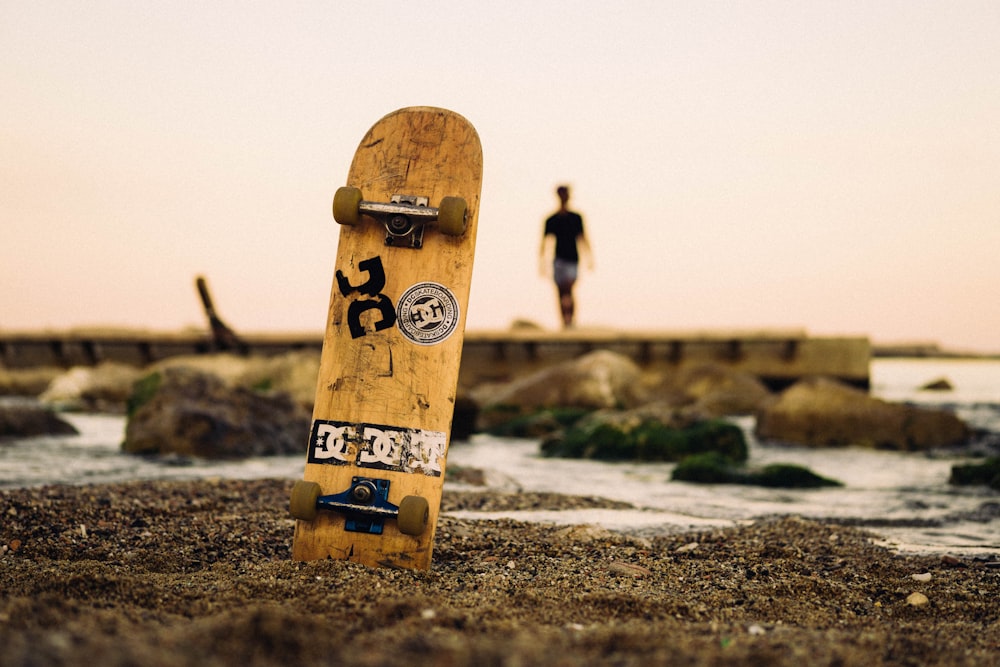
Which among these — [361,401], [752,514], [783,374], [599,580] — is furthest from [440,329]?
[783,374]

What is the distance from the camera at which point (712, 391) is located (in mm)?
13008

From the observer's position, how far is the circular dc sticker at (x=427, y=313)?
3.54m

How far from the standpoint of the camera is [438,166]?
3773mm

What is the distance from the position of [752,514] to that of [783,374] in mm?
9898

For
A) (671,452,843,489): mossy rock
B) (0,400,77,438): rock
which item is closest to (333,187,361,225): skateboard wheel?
(671,452,843,489): mossy rock

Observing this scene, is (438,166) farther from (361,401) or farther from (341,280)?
(361,401)

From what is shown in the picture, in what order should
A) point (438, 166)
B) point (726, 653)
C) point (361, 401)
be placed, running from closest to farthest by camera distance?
point (726, 653) → point (361, 401) → point (438, 166)

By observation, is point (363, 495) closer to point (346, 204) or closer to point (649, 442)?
point (346, 204)

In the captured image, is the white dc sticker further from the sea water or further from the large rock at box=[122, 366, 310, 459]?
the large rock at box=[122, 366, 310, 459]

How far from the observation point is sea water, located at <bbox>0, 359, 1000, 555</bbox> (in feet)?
15.9

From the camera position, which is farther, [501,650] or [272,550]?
[272,550]

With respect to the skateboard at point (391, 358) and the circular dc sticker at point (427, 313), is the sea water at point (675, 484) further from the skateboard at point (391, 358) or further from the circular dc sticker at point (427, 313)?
the circular dc sticker at point (427, 313)

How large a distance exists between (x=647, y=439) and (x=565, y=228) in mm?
4642

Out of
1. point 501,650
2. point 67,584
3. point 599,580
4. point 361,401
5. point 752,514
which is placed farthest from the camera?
point 752,514
